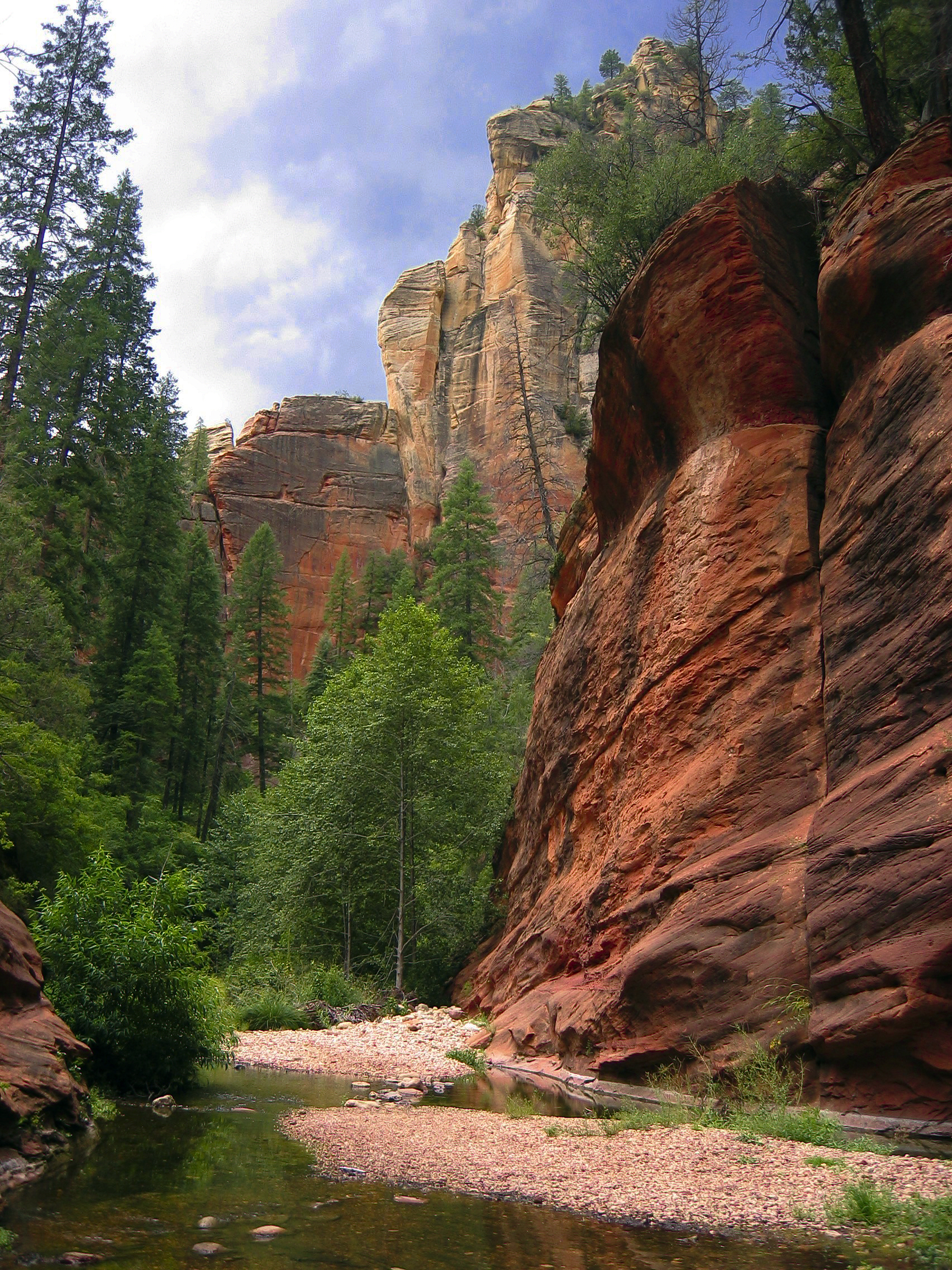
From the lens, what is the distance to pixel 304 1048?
53.9ft

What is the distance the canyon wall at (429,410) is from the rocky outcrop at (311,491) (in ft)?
0.28

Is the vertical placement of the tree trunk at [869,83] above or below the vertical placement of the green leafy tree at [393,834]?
above

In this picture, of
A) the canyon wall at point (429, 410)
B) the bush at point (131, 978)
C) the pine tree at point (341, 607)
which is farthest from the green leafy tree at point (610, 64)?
the bush at point (131, 978)

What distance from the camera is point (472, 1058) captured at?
1500cm

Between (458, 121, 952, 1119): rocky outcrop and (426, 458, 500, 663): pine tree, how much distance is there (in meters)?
20.7

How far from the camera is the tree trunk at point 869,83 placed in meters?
13.2

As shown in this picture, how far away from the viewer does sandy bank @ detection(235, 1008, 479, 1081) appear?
47.5ft

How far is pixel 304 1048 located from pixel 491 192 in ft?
209

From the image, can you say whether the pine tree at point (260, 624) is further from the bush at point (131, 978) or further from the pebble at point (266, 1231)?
the pebble at point (266, 1231)

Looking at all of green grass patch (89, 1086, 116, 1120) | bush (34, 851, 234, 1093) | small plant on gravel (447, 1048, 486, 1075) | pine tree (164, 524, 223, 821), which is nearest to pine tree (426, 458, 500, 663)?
pine tree (164, 524, 223, 821)

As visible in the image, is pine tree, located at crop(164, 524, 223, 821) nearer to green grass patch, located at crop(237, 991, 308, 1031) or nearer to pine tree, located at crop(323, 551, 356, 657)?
pine tree, located at crop(323, 551, 356, 657)

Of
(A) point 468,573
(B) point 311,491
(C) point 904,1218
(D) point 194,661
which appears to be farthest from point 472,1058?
(B) point 311,491

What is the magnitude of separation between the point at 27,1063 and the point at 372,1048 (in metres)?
9.98

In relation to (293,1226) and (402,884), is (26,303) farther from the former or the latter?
(293,1226)
